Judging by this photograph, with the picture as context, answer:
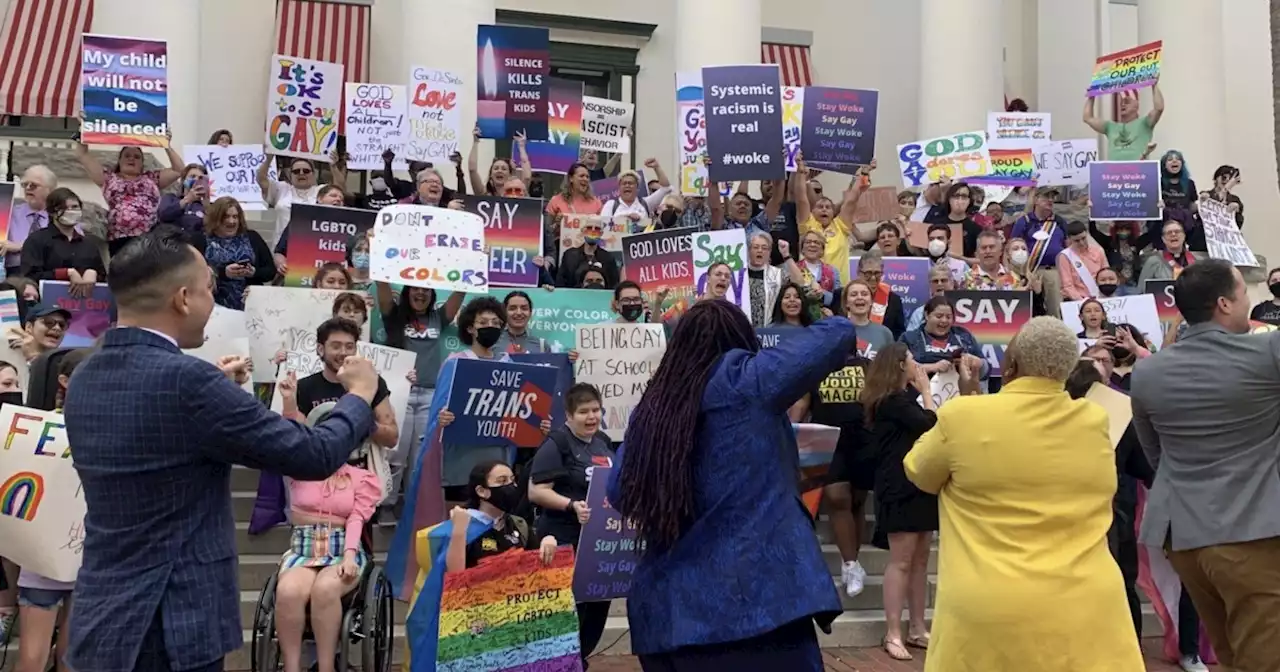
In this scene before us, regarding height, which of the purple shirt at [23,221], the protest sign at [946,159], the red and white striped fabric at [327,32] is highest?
the red and white striped fabric at [327,32]

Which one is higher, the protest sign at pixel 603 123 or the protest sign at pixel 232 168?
the protest sign at pixel 603 123

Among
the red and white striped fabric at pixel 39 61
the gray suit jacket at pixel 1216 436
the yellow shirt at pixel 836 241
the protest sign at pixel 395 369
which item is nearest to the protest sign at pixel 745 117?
the yellow shirt at pixel 836 241

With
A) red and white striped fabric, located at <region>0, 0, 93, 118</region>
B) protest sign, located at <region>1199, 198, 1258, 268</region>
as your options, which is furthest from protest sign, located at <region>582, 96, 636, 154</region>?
red and white striped fabric, located at <region>0, 0, 93, 118</region>

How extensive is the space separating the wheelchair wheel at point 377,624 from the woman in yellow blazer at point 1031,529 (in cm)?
277

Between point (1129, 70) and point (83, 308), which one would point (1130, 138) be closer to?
point (1129, 70)

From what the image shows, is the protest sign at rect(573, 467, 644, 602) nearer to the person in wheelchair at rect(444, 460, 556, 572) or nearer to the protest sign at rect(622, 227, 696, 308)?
the person in wheelchair at rect(444, 460, 556, 572)

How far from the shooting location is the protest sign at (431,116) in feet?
36.4

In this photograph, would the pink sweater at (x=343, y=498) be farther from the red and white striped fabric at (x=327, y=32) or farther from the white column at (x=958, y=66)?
the white column at (x=958, y=66)

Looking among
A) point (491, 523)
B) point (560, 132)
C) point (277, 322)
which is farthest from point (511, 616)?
point (560, 132)

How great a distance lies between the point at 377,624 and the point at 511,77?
264 inches

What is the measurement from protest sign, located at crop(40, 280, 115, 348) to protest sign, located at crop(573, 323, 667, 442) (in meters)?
3.41

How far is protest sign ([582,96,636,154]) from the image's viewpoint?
1288cm

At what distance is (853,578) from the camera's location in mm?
7684

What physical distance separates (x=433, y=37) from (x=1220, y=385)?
1094 cm
